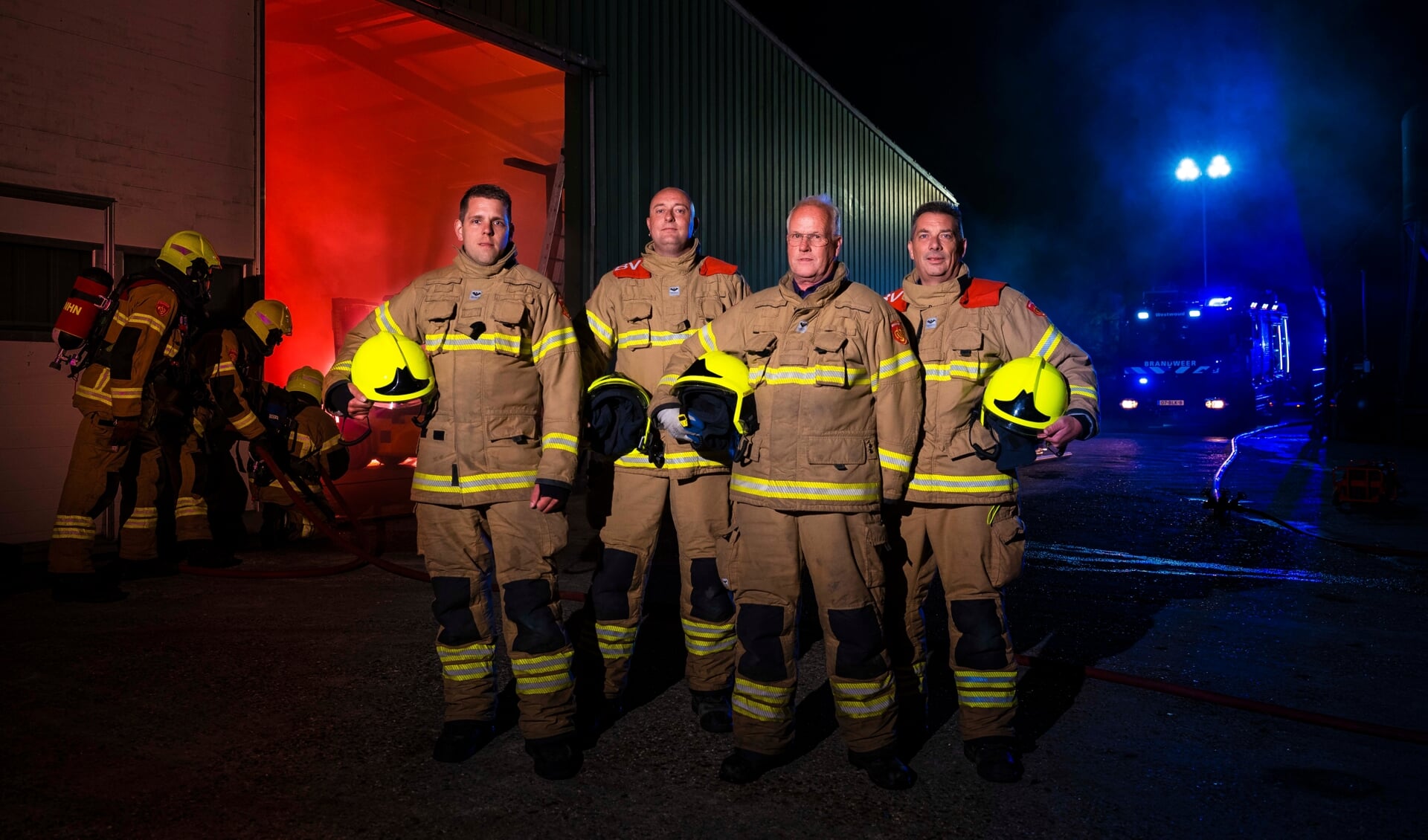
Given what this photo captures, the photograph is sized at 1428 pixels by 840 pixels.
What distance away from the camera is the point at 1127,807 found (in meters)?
3.13

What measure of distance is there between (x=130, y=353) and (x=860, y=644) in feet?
17.0

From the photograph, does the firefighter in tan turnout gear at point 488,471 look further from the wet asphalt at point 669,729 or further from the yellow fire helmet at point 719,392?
the yellow fire helmet at point 719,392

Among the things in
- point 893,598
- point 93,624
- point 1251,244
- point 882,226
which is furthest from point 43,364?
point 1251,244

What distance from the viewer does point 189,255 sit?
6477mm

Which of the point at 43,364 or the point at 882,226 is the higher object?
the point at 882,226

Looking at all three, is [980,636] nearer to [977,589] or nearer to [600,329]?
[977,589]

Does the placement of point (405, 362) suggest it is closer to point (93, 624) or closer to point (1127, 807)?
point (1127, 807)

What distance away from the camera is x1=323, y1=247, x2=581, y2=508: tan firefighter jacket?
11.7 ft

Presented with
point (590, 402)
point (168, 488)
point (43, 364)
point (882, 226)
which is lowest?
point (168, 488)

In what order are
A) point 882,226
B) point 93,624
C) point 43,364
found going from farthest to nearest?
point 882,226 < point 43,364 < point 93,624

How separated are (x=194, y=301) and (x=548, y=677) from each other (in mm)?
4544

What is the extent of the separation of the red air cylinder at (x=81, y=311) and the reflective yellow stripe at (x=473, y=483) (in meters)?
4.04

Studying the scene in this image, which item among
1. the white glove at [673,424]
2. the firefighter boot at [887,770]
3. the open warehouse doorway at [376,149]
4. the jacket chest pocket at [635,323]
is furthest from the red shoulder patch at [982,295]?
the open warehouse doorway at [376,149]

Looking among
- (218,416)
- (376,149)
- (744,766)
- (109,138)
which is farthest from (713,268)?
(376,149)
